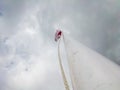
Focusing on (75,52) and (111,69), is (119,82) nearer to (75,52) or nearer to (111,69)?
(111,69)

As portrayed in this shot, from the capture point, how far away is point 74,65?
38.7 metres

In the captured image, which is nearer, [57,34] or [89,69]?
[89,69]

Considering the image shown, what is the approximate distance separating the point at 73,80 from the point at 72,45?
5.19 m

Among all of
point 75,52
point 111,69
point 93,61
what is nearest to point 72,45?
point 75,52

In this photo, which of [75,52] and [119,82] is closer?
[119,82]

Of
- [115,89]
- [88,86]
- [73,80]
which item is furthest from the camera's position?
[73,80]

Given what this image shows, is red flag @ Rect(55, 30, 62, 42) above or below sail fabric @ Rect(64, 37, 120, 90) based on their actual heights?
above

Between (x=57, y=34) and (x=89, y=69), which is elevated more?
(x=57, y=34)

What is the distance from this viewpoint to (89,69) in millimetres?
36438

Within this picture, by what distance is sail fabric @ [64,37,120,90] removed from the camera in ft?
111

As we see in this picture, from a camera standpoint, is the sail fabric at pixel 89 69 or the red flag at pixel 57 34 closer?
the sail fabric at pixel 89 69

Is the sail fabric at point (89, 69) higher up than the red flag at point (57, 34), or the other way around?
the red flag at point (57, 34)

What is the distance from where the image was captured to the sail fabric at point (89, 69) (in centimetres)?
3381

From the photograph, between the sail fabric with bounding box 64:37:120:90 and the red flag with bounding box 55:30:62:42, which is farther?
the red flag with bounding box 55:30:62:42
